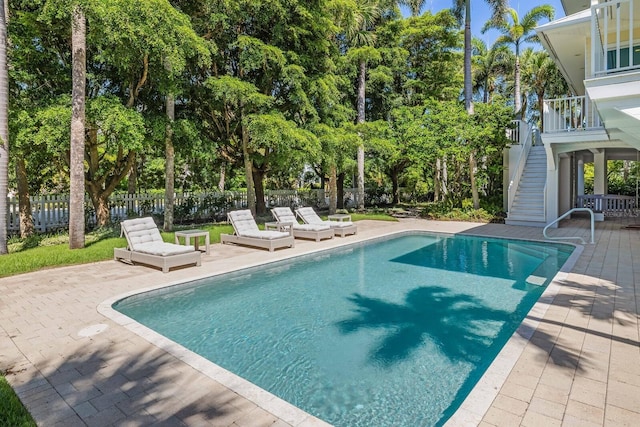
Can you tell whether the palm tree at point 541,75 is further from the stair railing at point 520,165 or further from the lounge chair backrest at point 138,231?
the lounge chair backrest at point 138,231

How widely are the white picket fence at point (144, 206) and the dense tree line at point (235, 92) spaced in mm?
1051

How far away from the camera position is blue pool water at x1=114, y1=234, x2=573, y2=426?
159 inches

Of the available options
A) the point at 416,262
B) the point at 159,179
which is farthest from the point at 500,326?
the point at 159,179

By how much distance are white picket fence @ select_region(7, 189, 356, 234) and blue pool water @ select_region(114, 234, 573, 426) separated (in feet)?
29.0

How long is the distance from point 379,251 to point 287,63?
825 cm

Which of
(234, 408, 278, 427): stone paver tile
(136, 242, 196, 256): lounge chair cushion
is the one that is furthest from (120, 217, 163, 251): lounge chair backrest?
(234, 408, 278, 427): stone paver tile

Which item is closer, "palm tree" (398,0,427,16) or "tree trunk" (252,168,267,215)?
"tree trunk" (252,168,267,215)

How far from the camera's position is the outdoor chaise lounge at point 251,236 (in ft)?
35.6

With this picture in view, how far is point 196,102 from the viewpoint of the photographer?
583 inches

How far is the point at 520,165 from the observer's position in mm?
17500

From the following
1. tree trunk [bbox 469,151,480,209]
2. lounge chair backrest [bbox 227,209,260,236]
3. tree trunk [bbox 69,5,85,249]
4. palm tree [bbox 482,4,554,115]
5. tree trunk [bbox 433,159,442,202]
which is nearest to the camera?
tree trunk [bbox 69,5,85,249]

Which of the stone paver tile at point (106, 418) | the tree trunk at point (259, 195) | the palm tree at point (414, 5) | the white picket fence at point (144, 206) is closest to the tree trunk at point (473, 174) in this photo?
the white picket fence at point (144, 206)

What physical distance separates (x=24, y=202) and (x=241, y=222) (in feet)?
23.1

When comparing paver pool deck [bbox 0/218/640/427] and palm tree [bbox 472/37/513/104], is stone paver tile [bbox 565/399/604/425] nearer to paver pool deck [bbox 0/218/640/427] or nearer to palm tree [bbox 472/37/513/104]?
paver pool deck [bbox 0/218/640/427]
